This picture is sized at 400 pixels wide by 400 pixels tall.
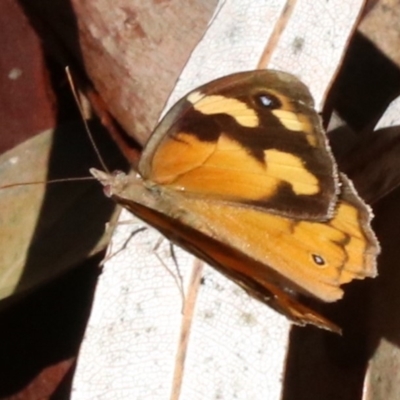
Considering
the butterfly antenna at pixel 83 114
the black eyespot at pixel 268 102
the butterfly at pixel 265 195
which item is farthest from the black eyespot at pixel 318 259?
the butterfly antenna at pixel 83 114

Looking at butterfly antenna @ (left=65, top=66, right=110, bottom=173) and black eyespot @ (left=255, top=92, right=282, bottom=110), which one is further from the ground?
black eyespot @ (left=255, top=92, right=282, bottom=110)

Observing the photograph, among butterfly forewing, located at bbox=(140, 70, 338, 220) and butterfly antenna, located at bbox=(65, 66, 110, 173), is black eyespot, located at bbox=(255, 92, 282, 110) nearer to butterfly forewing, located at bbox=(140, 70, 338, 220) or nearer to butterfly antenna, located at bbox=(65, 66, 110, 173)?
butterfly forewing, located at bbox=(140, 70, 338, 220)

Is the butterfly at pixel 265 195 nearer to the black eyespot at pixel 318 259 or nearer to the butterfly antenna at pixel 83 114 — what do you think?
the black eyespot at pixel 318 259

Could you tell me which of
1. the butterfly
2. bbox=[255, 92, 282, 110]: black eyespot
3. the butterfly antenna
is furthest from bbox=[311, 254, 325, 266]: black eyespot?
the butterfly antenna

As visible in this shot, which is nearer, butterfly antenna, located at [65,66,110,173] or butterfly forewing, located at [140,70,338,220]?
butterfly forewing, located at [140,70,338,220]

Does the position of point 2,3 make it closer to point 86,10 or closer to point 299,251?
point 86,10

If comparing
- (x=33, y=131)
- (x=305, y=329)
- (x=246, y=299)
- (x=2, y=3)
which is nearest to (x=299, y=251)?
(x=246, y=299)

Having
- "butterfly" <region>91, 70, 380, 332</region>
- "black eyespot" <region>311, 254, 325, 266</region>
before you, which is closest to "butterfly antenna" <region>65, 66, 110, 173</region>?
"butterfly" <region>91, 70, 380, 332</region>

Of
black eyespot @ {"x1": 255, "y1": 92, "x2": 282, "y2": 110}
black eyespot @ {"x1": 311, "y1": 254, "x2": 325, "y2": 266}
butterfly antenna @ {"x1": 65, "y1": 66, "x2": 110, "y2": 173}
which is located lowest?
butterfly antenna @ {"x1": 65, "y1": 66, "x2": 110, "y2": 173}

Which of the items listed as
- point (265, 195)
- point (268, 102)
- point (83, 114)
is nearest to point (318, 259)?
point (265, 195)
